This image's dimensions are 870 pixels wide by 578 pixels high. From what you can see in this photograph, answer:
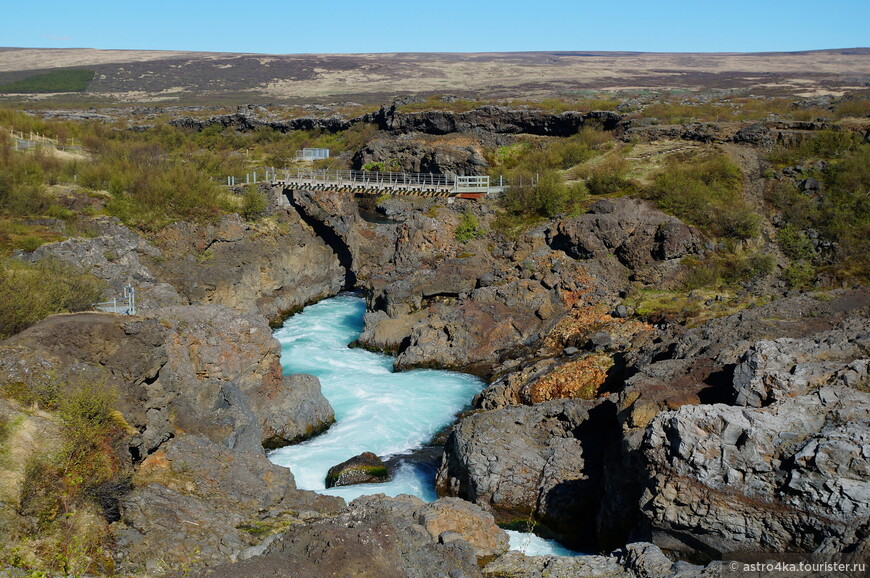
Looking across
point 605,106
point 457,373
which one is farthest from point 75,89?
point 457,373

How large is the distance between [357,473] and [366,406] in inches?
206

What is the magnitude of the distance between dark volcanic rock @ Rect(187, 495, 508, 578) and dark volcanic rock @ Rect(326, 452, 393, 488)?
14.6 feet

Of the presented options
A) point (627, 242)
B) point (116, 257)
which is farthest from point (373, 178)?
point (116, 257)

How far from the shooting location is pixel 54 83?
129 meters

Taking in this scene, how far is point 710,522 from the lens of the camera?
12.9 metres

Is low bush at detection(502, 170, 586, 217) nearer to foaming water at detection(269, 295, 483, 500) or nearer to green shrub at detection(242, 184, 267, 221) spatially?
foaming water at detection(269, 295, 483, 500)

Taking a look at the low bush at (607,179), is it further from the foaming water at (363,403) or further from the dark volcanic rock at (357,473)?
the dark volcanic rock at (357,473)

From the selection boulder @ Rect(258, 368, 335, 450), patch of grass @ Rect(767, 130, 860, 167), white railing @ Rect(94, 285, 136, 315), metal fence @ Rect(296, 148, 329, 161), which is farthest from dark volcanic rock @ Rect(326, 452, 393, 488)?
metal fence @ Rect(296, 148, 329, 161)

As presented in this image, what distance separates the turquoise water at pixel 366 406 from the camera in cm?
1897

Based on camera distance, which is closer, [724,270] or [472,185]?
[724,270]

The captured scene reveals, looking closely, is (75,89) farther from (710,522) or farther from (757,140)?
(710,522)

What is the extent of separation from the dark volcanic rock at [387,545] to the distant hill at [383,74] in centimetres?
9810

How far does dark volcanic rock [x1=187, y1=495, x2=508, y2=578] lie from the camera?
11.1m

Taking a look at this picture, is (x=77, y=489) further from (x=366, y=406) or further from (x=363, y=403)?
(x=363, y=403)
